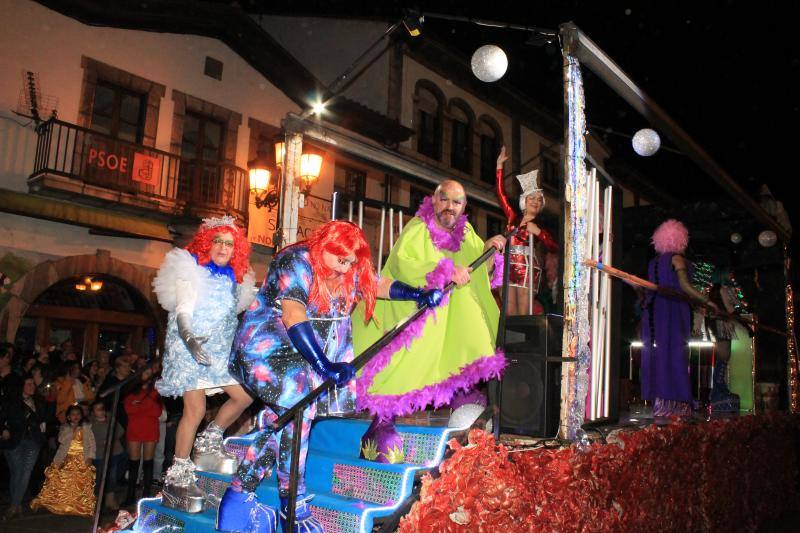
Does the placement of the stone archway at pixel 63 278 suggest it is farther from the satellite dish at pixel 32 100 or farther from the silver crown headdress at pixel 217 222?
the silver crown headdress at pixel 217 222

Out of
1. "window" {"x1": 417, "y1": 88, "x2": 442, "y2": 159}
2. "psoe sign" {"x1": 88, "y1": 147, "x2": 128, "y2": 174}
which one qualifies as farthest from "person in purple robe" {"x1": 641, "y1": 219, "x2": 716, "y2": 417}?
"window" {"x1": 417, "y1": 88, "x2": 442, "y2": 159}

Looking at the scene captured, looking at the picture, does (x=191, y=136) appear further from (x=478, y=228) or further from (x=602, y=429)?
(x=602, y=429)

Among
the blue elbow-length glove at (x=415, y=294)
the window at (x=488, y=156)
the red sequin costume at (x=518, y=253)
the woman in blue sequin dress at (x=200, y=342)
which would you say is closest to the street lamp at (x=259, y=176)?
the woman in blue sequin dress at (x=200, y=342)

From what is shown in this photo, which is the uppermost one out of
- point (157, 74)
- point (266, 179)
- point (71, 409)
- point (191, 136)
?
point (157, 74)

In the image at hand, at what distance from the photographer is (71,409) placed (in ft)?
24.3

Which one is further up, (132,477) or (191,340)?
(191,340)

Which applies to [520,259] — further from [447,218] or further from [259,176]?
[259,176]

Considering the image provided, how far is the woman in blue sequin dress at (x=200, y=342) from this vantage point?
4.28 m

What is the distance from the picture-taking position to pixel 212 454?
15.0 ft

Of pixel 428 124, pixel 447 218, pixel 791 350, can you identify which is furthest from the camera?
pixel 428 124

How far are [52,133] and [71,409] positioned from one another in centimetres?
687

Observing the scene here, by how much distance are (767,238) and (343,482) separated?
8558 millimetres

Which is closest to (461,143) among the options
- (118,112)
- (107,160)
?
(118,112)

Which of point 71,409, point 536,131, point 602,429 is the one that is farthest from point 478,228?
point 602,429
